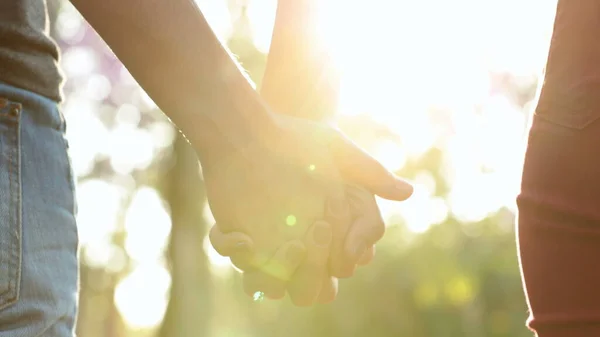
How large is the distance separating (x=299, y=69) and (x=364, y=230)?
0.54m

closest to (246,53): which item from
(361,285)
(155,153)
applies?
(155,153)

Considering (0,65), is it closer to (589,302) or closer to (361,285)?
(589,302)

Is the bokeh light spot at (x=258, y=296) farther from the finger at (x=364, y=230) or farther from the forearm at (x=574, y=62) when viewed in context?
the forearm at (x=574, y=62)

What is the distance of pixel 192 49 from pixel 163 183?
13440 millimetres

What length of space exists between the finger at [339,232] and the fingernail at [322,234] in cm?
3

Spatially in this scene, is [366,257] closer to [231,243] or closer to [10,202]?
[231,243]

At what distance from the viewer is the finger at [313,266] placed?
5.80 ft

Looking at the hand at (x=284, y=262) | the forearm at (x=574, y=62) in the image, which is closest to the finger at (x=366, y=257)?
the hand at (x=284, y=262)

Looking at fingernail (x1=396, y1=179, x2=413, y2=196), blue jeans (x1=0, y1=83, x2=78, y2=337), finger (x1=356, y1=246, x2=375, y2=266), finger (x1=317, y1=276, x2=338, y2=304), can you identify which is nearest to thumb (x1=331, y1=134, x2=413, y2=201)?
fingernail (x1=396, y1=179, x2=413, y2=196)

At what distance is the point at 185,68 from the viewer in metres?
1.66

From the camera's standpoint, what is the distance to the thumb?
1902 mm

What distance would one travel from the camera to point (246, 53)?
15438mm

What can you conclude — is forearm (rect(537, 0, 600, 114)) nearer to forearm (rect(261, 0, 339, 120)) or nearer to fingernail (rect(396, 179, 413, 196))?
fingernail (rect(396, 179, 413, 196))

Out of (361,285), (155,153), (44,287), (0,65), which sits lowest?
(361,285)
